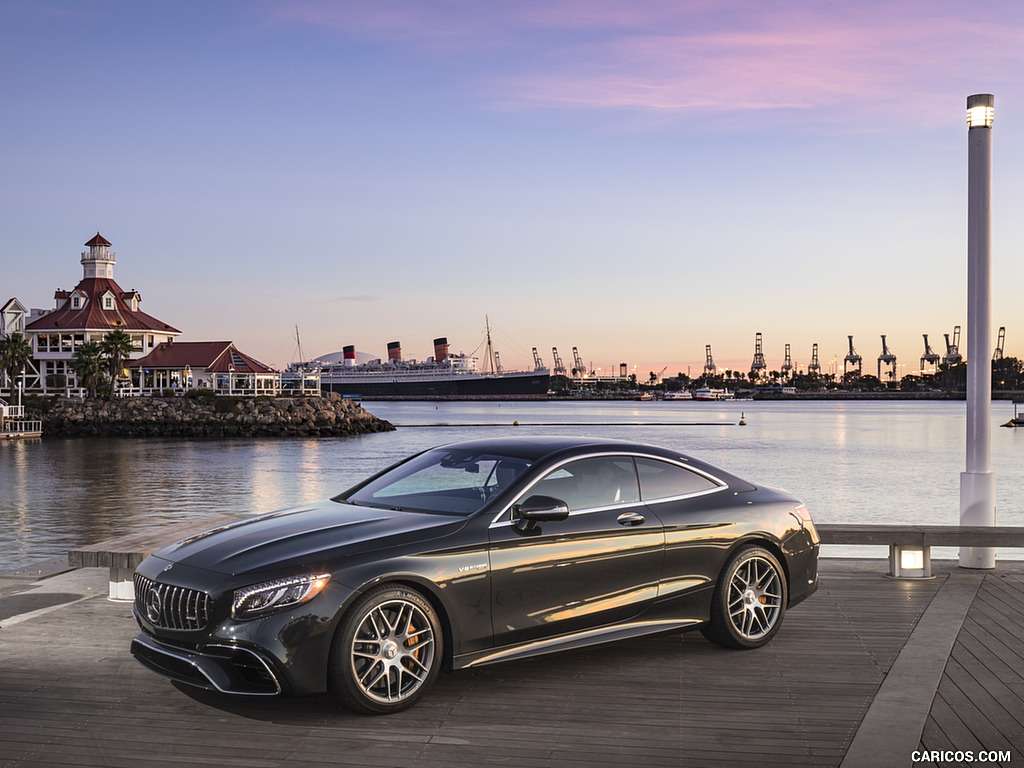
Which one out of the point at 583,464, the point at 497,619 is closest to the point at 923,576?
the point at 583,464

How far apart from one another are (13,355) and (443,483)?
276 feet

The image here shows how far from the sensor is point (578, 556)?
5852 mm

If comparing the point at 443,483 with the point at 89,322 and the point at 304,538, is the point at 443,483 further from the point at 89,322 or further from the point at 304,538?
the point at 89,322

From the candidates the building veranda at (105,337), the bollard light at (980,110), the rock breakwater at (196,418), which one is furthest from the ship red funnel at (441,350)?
the bollard light at (980,110)

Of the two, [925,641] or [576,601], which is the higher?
[576,601]

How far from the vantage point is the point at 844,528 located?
8672 millimetres

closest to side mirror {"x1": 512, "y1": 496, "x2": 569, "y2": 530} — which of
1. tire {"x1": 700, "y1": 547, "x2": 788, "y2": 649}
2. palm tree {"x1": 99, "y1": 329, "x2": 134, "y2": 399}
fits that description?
tire {"x1": 700, "y1": 547, "x2": 788, "y2": 649}

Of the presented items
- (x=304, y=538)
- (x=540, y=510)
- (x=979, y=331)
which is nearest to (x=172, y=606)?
(x=304, y=538)

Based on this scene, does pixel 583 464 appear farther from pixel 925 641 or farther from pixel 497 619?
pixel 925 641

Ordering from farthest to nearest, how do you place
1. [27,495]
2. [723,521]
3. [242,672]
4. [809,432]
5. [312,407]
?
[809,432]
[312,407]
[27,495]
[723,521]
[242,672]

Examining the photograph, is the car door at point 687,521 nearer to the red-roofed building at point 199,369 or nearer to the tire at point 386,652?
the tire at point 386,652

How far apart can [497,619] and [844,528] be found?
174 inches

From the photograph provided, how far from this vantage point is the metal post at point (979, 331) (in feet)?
29.7

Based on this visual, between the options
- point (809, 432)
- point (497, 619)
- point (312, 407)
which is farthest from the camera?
point (809, 432)
